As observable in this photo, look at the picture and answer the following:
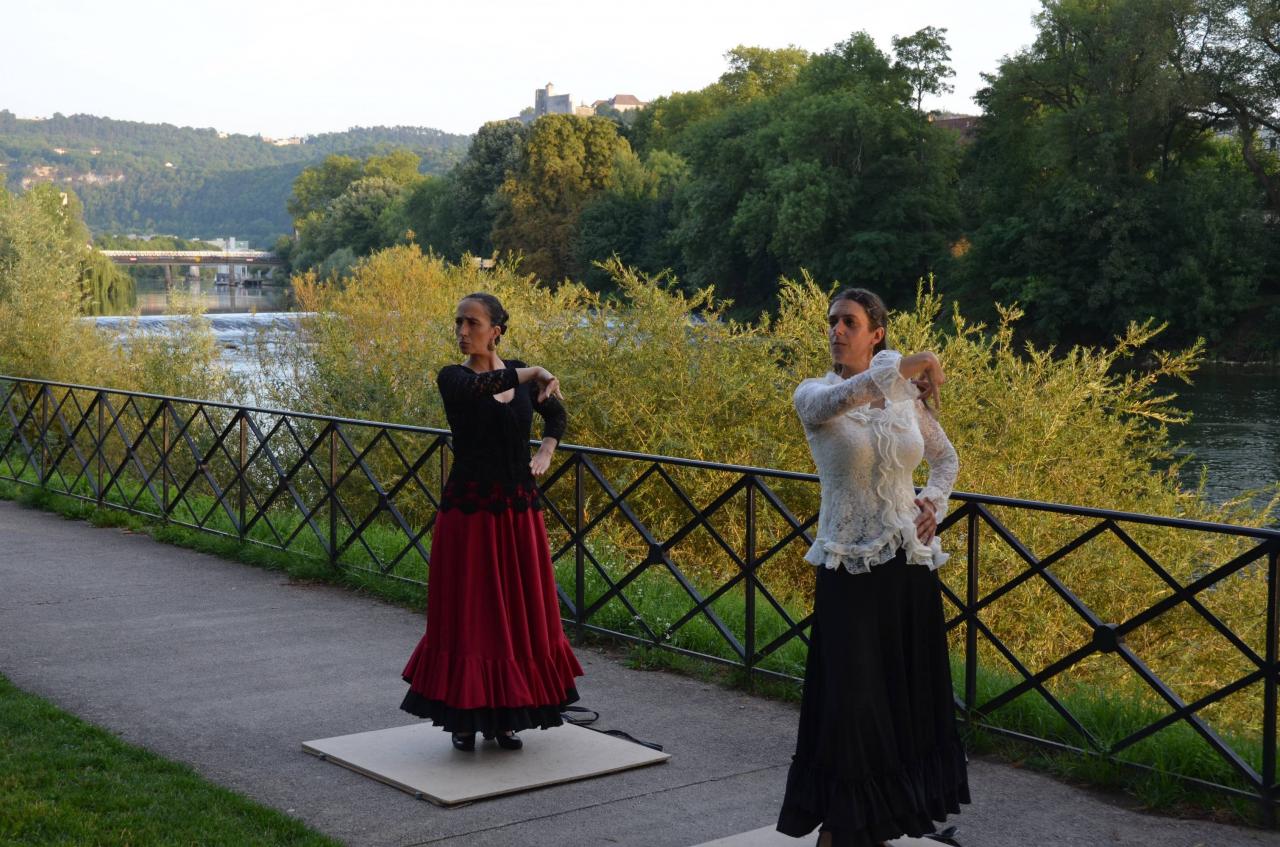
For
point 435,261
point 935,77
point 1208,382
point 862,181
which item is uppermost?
point 935,77

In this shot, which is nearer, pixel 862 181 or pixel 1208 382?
pixel 1208 382

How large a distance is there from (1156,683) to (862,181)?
47324 mm

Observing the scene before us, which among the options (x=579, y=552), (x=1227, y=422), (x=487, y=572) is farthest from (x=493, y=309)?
(x=1227, y=422)

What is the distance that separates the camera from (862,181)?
50.8 metres

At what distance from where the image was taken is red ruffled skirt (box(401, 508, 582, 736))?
5062 mm

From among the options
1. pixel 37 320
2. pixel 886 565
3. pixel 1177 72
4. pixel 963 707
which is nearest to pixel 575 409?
pixel 963 707

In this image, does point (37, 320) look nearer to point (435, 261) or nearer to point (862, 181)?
point (435, 261)

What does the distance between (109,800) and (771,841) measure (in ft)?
7.08

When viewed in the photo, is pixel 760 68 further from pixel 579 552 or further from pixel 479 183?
pixel 579 552

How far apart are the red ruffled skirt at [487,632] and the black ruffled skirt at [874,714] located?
1.41 metres

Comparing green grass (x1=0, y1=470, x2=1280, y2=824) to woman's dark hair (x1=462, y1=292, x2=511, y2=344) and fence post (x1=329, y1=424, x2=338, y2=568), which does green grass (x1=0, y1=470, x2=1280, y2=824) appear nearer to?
fence post (x1=329, y1=424, x2=338, y2=568)

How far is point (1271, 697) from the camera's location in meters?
4.55

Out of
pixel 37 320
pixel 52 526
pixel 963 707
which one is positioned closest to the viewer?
pixel 963 707

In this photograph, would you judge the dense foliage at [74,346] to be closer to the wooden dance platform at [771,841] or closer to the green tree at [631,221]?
the wooden dance platform at [771,841]
